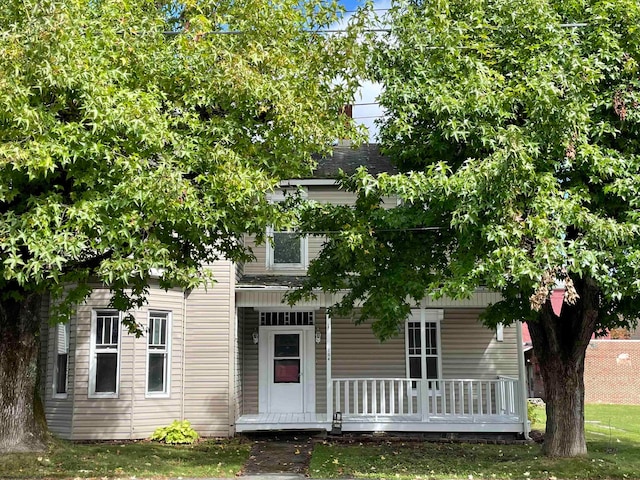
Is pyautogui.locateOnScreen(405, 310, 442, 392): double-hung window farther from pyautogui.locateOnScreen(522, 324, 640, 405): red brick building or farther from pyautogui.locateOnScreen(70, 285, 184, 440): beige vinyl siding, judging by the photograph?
pyautogui.locateOnScreen(522, 324, 640, 405): red brick building

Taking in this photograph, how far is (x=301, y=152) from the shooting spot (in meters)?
8.80

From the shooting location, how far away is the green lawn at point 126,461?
9.85 metres

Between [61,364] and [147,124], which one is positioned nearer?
[147,124]

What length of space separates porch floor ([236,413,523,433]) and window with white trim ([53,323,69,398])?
3.94m

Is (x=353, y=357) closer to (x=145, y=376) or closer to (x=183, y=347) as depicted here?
(x=183, y=347)

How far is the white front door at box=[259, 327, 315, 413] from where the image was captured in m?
16.3

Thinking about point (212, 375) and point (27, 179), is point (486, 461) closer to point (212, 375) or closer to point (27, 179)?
point (212, 375)

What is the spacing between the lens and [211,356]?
591 inches

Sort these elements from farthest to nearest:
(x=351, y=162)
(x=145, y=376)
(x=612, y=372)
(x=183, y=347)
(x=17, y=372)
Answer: (x=612, y=372) → (x=351, y=162) → (x=183, y=347) → (x=145, y=376) → (x=17, y=372)

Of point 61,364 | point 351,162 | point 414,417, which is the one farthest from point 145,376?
point 351,162

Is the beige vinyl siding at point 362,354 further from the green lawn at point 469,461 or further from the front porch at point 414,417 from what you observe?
the green lawn at point 469,461

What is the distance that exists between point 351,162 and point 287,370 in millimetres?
5852

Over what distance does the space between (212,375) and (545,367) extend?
740 cm

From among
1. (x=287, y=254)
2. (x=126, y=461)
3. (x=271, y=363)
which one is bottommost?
(x=126, y=461)
